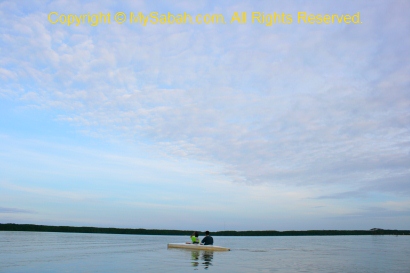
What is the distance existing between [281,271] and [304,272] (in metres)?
1.52

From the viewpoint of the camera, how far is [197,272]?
2352cm

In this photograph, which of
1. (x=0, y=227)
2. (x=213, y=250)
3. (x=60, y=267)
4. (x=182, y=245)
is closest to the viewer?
(x=60, y=267)

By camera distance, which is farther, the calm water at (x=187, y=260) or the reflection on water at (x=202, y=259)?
the reflection on water at (x=202, y=259)

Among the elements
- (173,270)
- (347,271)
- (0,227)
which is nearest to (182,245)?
(173,270)

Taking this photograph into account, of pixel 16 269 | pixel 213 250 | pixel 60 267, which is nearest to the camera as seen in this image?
pixel 16 269

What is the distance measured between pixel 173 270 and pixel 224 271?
350 cm

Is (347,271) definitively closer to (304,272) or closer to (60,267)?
(304,272)

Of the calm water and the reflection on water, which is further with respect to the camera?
the reflection on water

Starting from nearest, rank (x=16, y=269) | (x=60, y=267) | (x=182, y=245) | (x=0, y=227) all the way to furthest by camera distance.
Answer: (x=16, y=269), (x=60, y=267), (x=182, y=245), (x=0, y=227)

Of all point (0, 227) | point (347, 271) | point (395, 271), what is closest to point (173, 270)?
point (347, 271)

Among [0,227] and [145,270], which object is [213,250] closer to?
[145,270]

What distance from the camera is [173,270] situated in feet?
80.9

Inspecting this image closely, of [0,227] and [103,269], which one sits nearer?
[103,269]

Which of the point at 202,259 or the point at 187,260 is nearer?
the point at 187,260
